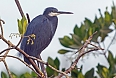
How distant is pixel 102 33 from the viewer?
2441 millimetres

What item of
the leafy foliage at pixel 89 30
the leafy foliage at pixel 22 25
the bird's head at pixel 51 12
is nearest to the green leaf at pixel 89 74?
the leafy foliage at pixel 89 30

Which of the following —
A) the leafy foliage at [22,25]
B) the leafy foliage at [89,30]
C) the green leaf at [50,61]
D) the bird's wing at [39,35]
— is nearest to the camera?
the leafy foliage at [22,25]

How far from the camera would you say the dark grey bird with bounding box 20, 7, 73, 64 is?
4.66ft

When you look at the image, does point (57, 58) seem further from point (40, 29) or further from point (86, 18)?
point (40, 29)

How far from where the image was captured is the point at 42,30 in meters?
1.49

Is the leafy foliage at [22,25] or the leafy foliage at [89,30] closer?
the leafy foliage at [22,25]

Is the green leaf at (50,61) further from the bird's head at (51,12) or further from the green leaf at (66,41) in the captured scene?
the bird's head at (51,12)

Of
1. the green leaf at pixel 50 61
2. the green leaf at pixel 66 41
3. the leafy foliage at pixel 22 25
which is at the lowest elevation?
the green leaf at pixel 50 61

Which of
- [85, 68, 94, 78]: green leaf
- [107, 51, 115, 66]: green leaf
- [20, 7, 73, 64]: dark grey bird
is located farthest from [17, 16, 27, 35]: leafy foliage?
[107, 51, 115, 66]: green leaf

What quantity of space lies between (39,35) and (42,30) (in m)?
0.02

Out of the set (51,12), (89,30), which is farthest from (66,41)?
(51,12)

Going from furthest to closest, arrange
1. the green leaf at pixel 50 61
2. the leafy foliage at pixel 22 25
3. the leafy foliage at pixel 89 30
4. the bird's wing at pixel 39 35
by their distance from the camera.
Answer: the leafy foliage at pixel 89 30 → the green leaf at pixel 50 61 → the bird's wing at pixel 39 35 → the leafy foliage at pixel 22 25

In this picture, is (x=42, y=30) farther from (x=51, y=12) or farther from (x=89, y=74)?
(x=89, y=74)

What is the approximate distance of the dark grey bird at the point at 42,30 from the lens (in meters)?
1.42
